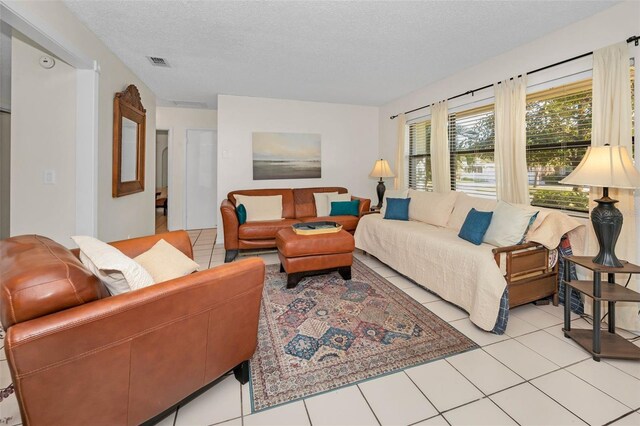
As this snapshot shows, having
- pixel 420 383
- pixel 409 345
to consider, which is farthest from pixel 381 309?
pixel 420 383

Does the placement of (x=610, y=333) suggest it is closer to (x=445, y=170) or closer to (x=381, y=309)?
(x=381, y=309)

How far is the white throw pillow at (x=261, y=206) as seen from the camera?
4.41m

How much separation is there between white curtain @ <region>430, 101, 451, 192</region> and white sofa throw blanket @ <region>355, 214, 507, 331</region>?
82 cm

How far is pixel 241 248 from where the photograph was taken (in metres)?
4.10

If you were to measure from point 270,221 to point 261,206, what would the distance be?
1.06 ft

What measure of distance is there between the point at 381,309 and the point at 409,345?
1.76ft

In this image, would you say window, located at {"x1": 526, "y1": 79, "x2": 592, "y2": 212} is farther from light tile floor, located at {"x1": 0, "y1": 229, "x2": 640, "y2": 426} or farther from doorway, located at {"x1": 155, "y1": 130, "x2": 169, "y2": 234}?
doorway, located at {"x1": 155, "y1": 130, "x2": 169, "y2": 234}

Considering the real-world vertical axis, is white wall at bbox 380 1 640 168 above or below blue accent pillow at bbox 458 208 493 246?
above

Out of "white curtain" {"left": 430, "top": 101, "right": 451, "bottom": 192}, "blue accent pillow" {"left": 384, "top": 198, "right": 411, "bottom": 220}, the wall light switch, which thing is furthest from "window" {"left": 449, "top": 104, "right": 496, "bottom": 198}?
the wall light switch

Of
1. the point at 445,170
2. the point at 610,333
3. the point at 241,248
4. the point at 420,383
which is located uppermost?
the point at 445,170

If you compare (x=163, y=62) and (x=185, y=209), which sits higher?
(x=163, y=62)

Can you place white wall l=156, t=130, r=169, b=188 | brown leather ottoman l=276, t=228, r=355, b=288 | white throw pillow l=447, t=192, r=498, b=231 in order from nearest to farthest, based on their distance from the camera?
brown leather ottoman l=276, t=228, r=355, b=288
white throw pillow l=447, t=192, r=498, b=231
white wall l=156, t=130, r=169, b=188

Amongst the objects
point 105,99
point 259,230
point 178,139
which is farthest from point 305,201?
point 178,139

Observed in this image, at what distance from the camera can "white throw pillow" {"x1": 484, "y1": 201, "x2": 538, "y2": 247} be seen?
248 cm
